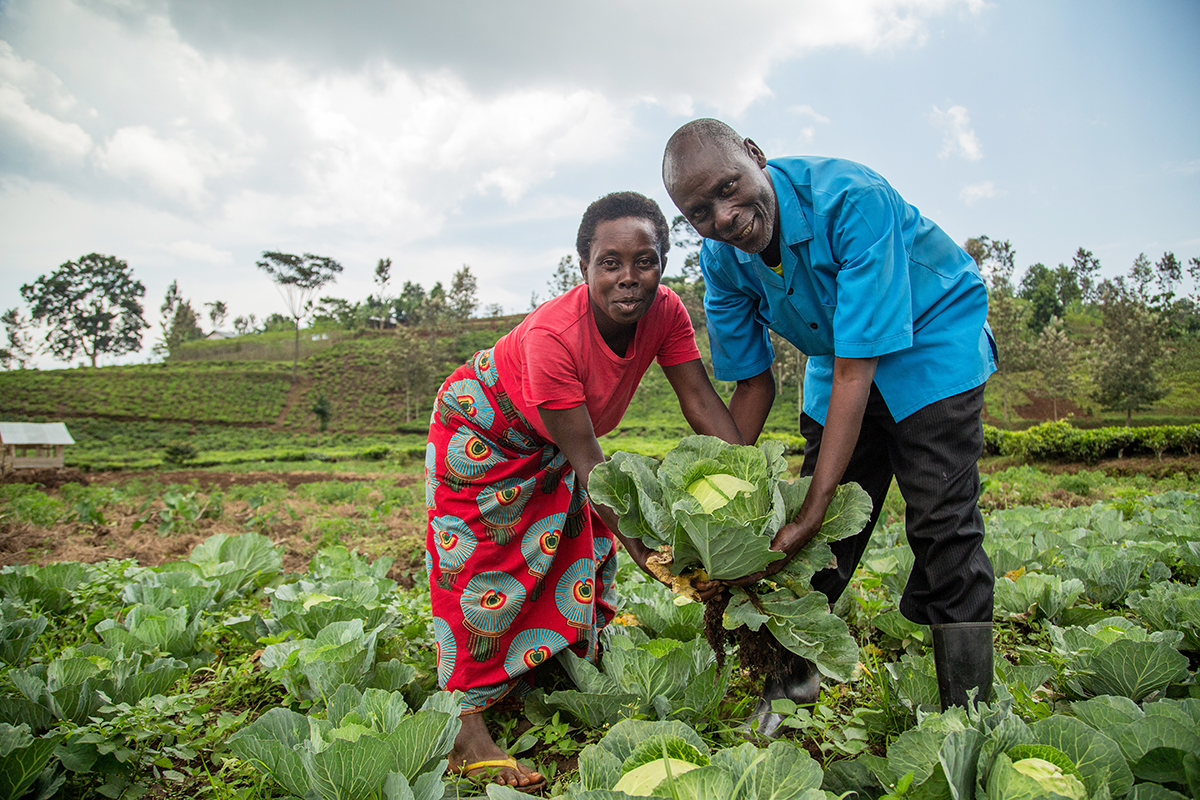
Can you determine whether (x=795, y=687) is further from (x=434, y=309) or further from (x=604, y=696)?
(x=434, y=309)

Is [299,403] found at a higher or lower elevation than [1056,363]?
lower

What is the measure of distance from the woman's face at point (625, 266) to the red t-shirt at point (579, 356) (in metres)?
0.12

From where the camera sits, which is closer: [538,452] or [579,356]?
[579,356]

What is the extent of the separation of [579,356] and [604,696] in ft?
3.41

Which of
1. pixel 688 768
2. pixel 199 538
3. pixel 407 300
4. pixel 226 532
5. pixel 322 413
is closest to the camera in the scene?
pixel 688 768

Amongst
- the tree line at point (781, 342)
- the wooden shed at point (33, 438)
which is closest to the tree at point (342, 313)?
the tree line at point (781, 342)

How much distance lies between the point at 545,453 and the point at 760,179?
1.15m

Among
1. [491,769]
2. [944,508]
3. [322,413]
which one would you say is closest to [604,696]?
[491,769]

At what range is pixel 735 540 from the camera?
1.53 meters

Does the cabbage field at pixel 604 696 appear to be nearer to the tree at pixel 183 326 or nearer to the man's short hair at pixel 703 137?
the man's short hair at pixel 703 137

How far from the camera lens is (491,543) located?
7.25ft

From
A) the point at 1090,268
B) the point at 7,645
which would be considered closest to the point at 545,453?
the point at 7,645

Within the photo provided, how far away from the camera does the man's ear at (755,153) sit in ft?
5.93

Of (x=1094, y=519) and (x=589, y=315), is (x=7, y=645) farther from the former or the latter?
(x=1094, y=519)
